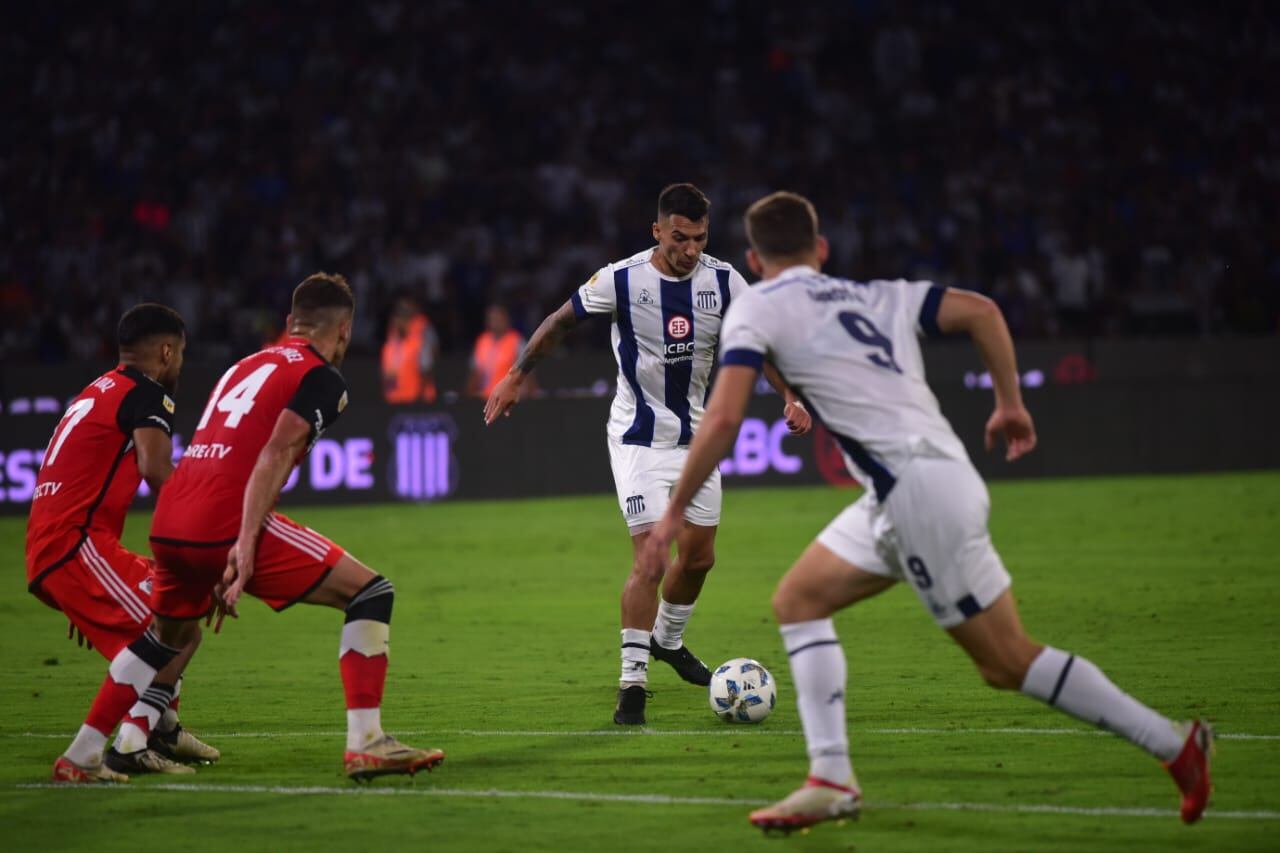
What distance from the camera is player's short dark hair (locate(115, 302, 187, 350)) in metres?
Answer: 7.34

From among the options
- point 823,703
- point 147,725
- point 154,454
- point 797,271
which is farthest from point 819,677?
point 154,454

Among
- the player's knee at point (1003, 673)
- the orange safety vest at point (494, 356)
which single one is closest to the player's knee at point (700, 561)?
the player's knee at point (1003, 673)

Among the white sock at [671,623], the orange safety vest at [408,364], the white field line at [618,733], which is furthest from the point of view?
the orange safety vest at [408,364]

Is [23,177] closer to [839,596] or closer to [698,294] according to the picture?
[698,294]

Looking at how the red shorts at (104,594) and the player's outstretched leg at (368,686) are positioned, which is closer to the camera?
the player's outstretched leg at (368,686)

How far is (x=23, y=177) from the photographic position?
25234mm

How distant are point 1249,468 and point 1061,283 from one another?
4.90m

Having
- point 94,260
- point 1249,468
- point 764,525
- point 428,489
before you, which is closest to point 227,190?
point 94,260

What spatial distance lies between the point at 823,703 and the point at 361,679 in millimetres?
1870

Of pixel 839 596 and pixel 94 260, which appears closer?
pixel 839 596

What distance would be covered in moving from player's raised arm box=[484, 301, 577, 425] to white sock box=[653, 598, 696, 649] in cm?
130

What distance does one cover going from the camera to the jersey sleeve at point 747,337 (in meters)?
5.70

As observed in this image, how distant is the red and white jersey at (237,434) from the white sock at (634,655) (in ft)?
7.17

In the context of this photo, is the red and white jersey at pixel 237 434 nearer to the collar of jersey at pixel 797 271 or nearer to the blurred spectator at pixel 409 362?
the collar of jersey at pixel 797 271
